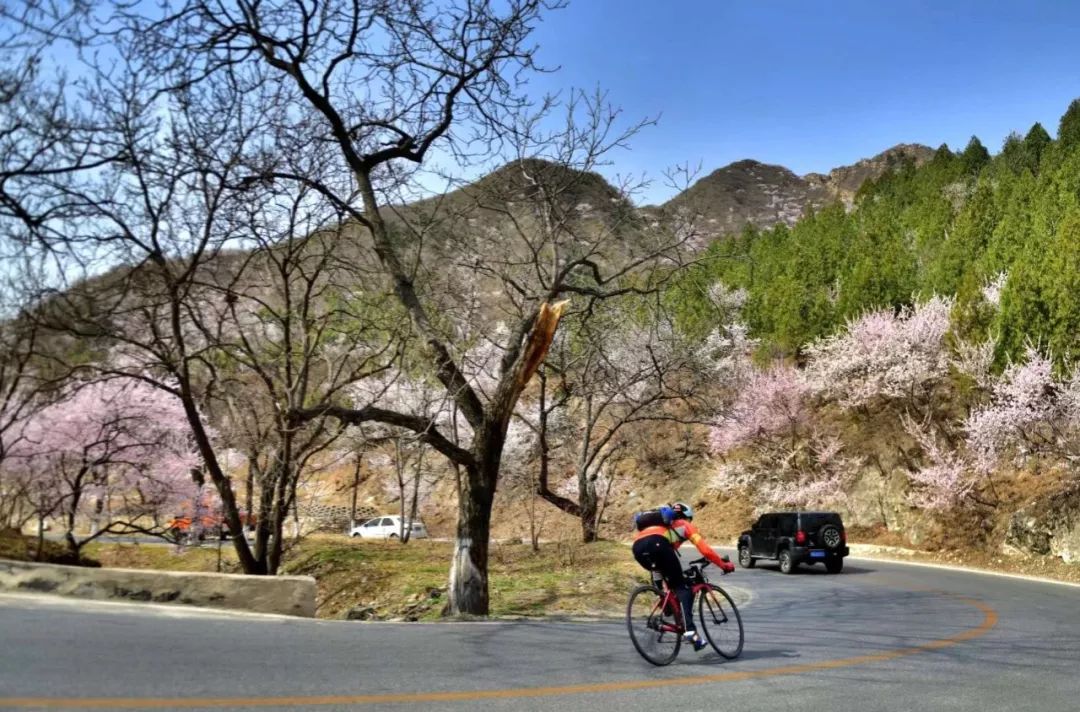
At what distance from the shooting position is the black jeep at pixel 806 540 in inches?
925

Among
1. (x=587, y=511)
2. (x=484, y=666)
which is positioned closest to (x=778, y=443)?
(x=587, y=511)

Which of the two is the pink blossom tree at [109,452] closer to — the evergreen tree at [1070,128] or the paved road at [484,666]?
the paved road at [484,666]

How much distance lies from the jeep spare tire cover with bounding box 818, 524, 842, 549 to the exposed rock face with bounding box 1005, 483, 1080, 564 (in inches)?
278

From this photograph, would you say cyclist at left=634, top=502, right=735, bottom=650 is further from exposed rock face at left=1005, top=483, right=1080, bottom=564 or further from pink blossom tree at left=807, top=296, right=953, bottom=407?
pink blossom tree at left=807, top=296, right=953, bottom=407

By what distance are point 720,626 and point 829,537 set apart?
16.8 meters

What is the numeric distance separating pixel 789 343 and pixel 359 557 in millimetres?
30976

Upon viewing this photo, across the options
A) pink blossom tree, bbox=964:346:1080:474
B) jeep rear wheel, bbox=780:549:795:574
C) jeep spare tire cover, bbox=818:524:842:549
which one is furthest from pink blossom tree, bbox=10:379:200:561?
pink blossom tree, bbox=964:346:1080:474

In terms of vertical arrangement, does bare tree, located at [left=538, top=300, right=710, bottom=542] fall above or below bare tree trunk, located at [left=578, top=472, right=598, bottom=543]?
above

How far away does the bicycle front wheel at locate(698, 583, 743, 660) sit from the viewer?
8157mm

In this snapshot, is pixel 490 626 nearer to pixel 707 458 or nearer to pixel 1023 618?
pixel 1023 618

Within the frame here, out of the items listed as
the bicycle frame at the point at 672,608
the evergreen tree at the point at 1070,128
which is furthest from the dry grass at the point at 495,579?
the evergreen tree at the point at 1070,128

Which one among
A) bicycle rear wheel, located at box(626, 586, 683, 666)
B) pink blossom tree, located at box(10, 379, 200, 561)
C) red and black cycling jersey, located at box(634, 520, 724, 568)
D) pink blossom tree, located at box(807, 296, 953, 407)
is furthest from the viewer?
pink blossom tree, located at box(807, 296, 953, 407)

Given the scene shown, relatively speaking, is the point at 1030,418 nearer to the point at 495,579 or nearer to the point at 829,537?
the point at 829,537

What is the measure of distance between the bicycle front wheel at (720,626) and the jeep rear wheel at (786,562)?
16.6 meters
